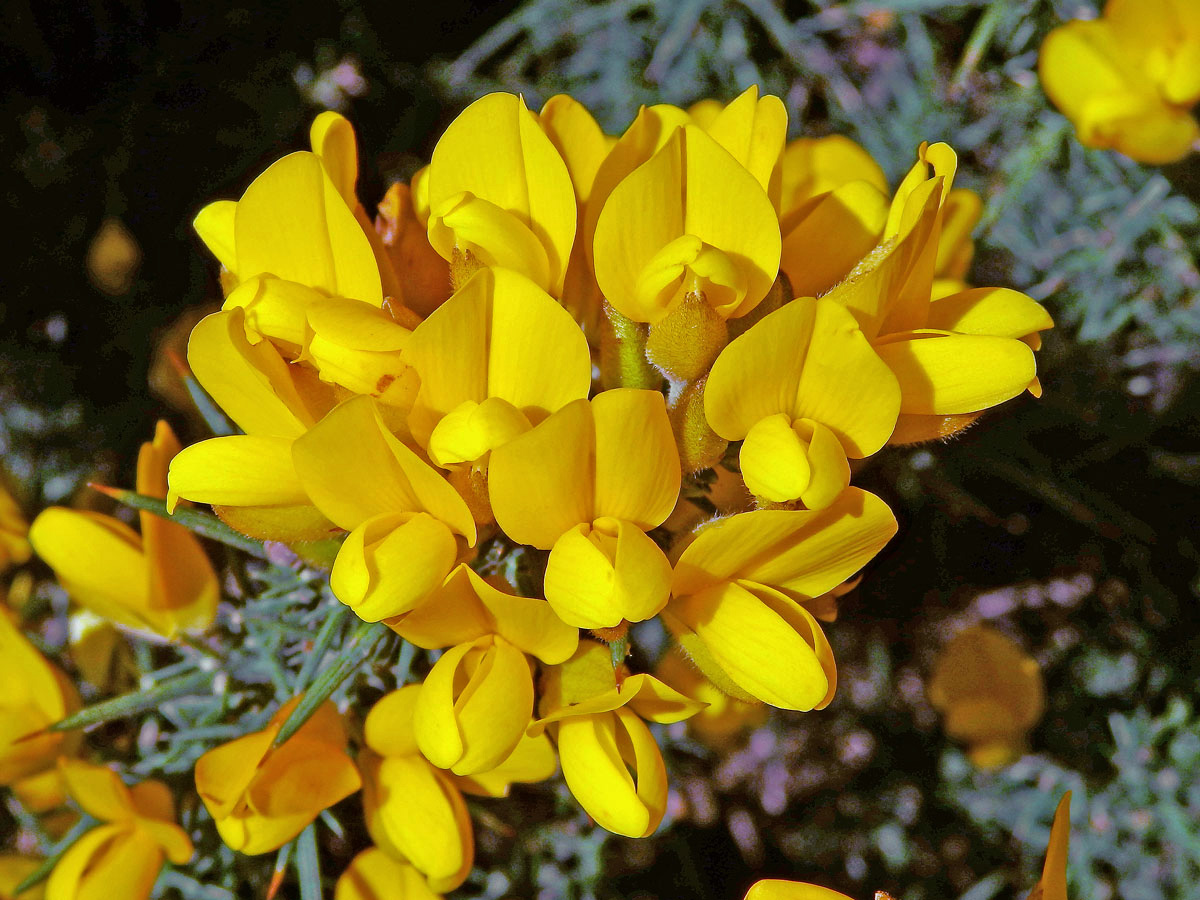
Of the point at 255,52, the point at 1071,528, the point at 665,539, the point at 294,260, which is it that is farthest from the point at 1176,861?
the point at 255,52

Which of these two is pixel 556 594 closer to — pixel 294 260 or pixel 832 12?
pixel 294 260

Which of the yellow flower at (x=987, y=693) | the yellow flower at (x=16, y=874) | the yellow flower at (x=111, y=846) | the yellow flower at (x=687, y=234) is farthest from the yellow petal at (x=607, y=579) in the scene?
the yellow flower at (x=987, y=693)

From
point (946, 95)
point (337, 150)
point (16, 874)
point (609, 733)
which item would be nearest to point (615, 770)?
point (609, 733)

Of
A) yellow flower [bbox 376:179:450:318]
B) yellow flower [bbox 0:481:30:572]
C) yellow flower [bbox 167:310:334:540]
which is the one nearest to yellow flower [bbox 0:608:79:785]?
yellow flower [bbox 0:481:30:572]

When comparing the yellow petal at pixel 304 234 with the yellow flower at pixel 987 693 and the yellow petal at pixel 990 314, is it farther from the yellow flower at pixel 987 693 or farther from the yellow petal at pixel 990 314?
the yellow flower at pixel 987 693

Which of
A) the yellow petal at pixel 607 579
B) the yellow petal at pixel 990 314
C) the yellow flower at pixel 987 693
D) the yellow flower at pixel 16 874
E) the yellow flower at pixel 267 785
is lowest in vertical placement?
the yellow flower at pixel 987 693

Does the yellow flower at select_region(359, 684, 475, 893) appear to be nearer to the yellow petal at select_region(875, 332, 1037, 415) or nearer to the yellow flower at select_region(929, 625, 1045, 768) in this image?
the yellow petal at select_region(875, 332, 1037, 415)
